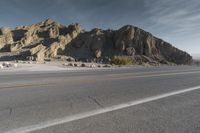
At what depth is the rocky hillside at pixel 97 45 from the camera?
72.6 metres

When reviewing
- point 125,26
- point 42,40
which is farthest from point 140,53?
point 42,40

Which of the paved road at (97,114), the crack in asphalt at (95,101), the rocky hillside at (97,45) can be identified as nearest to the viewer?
the paved road at (97,114)

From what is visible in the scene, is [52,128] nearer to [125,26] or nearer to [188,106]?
[188,106]

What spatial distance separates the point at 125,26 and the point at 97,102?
77229mm

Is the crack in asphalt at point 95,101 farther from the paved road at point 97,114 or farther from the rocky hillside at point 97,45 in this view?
the rocky hillside at point 97,45

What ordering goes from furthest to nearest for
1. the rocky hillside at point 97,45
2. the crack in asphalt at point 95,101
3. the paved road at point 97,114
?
1. the rocky hillside at point 97,45
2. the crack in asphalt at point 95,101
3. the paved road at point 97,114

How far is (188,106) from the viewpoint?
5906 mm

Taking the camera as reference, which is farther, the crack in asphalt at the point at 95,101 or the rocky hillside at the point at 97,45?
the rocky hillside at the point at 97,45

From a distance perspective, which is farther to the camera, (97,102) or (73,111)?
(97,102)

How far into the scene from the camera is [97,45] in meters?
77.2

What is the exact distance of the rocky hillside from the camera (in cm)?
7262

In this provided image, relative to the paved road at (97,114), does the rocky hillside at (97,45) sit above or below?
above

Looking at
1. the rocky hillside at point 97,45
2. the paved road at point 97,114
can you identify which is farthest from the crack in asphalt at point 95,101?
the rocky hillside at point 97,45

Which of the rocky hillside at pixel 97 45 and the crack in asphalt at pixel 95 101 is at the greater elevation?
the rocky hillside at pixel 97 45
